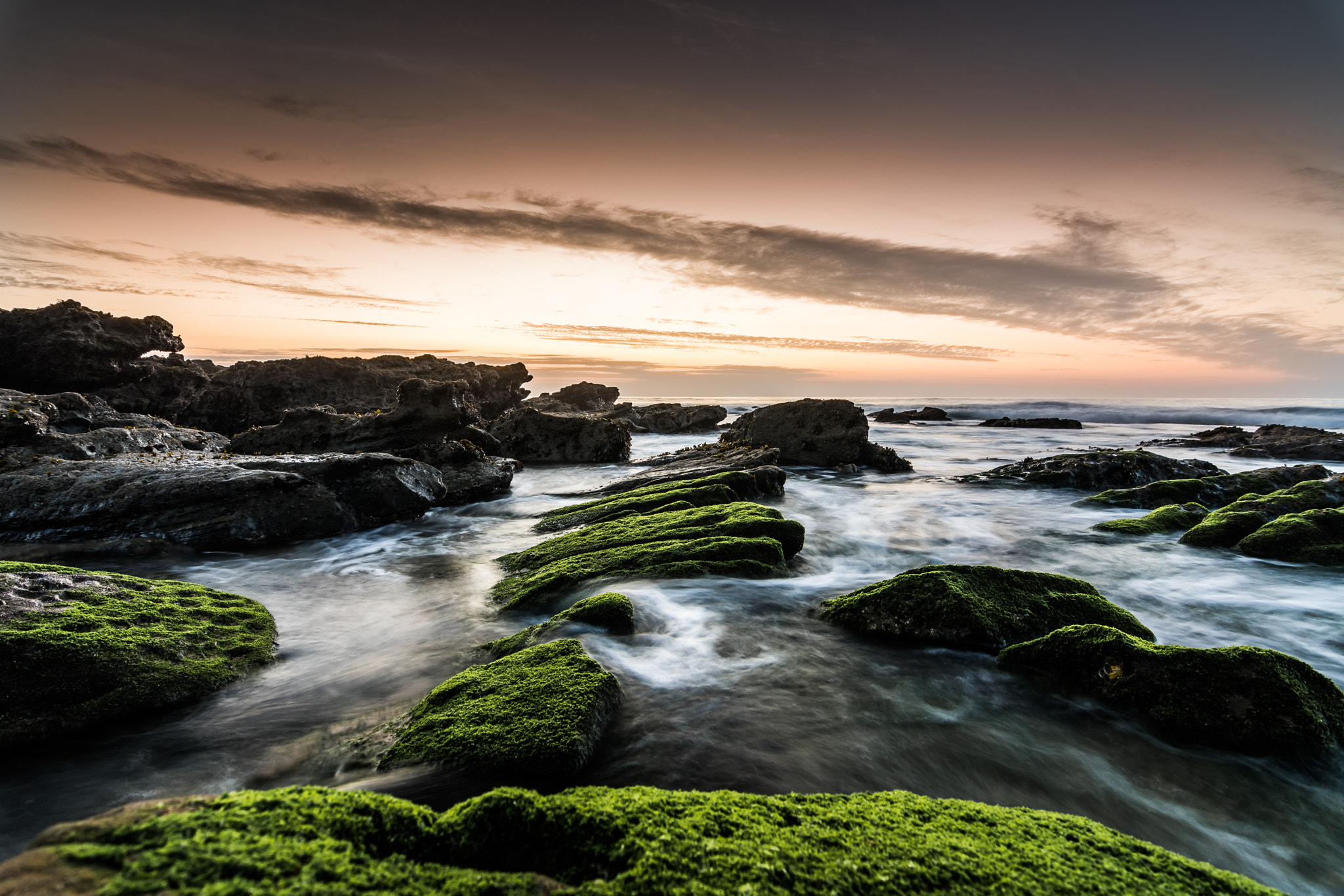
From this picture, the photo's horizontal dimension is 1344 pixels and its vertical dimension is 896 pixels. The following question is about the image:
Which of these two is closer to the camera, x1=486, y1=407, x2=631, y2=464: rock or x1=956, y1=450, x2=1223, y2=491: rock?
x1=956, y1=450, x2=1223, y2=491: rock

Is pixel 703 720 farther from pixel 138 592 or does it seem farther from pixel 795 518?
pixel 795 518

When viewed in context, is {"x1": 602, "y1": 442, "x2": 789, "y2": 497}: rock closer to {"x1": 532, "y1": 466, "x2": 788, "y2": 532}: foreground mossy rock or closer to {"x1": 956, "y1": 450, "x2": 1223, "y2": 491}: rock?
{"x1": 532, "y1": 466, "x2": 788, "y2": 532}: foreground mossy rock

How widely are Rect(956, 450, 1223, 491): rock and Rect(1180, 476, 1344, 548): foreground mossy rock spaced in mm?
3727

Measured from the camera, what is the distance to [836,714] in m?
5.53

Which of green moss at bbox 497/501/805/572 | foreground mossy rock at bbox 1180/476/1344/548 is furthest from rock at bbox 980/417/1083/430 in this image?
green moss at bbox 497/501/805/572

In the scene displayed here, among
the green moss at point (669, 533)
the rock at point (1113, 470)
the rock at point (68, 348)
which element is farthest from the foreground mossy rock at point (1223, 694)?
the rock at point (68, 348)

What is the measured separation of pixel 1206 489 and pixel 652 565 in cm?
1533

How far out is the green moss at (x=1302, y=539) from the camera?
10.3 meters

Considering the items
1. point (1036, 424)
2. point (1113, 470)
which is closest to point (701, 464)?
point (1113, 470)

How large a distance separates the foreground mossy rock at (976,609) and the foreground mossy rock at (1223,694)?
1.00m

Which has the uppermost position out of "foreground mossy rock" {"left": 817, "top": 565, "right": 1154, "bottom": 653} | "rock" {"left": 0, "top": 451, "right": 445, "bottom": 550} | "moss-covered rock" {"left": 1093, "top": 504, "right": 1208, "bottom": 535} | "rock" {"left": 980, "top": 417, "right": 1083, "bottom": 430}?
"rock" {"left": 980, "top": 417, "right": 1083, "bottom": 430}

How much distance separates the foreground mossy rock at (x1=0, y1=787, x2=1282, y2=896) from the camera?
2.25 meters

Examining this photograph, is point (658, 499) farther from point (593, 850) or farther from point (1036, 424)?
point (1036, 424)

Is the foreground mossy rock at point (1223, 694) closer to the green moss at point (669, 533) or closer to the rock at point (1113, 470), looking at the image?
the green moss at point (669, 533)
